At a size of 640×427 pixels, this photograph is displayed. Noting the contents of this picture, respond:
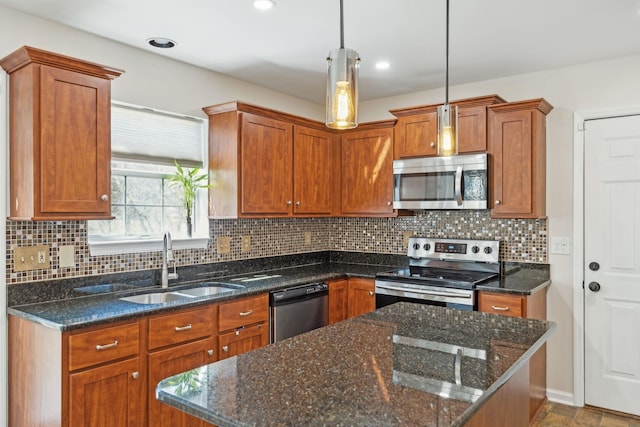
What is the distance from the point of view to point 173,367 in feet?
8.58

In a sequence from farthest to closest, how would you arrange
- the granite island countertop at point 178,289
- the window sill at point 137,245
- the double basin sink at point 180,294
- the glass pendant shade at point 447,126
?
the double basin sink at point 180,294 → the window sill at point 137,245 → the granite island countertop at point 178,289 → the glass pendant shade at point 447,126

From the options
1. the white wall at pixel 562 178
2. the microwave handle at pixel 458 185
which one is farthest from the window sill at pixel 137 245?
the white wall at pixel 562 178

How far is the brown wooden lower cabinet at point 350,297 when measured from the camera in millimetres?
3846

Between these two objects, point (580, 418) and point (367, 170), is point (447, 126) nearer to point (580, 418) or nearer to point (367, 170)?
point (367, 170)

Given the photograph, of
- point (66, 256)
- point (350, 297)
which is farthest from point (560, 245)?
point (66, 256)

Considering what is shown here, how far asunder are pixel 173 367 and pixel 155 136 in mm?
1612

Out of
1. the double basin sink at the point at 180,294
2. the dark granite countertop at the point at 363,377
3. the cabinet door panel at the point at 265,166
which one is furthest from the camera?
the cabinet door panel at the point at 265,166

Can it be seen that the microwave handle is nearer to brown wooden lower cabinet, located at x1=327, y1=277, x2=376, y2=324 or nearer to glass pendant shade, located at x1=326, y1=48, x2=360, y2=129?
brown wooden lower cabinet, located at x1=327, y1=277, x2=376, y2=324

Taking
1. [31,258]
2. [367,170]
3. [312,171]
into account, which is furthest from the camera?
[367,170]

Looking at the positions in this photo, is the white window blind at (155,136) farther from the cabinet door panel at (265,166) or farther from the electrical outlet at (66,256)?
the electrical outlet at (66,256)

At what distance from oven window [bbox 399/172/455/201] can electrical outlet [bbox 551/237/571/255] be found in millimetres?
852


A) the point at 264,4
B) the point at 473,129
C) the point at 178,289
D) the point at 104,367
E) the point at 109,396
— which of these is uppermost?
the point at 264,4

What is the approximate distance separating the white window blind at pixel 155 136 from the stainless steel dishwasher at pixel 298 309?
1.24m

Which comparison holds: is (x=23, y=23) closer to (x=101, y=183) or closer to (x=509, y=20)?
(x=101, y=183)
